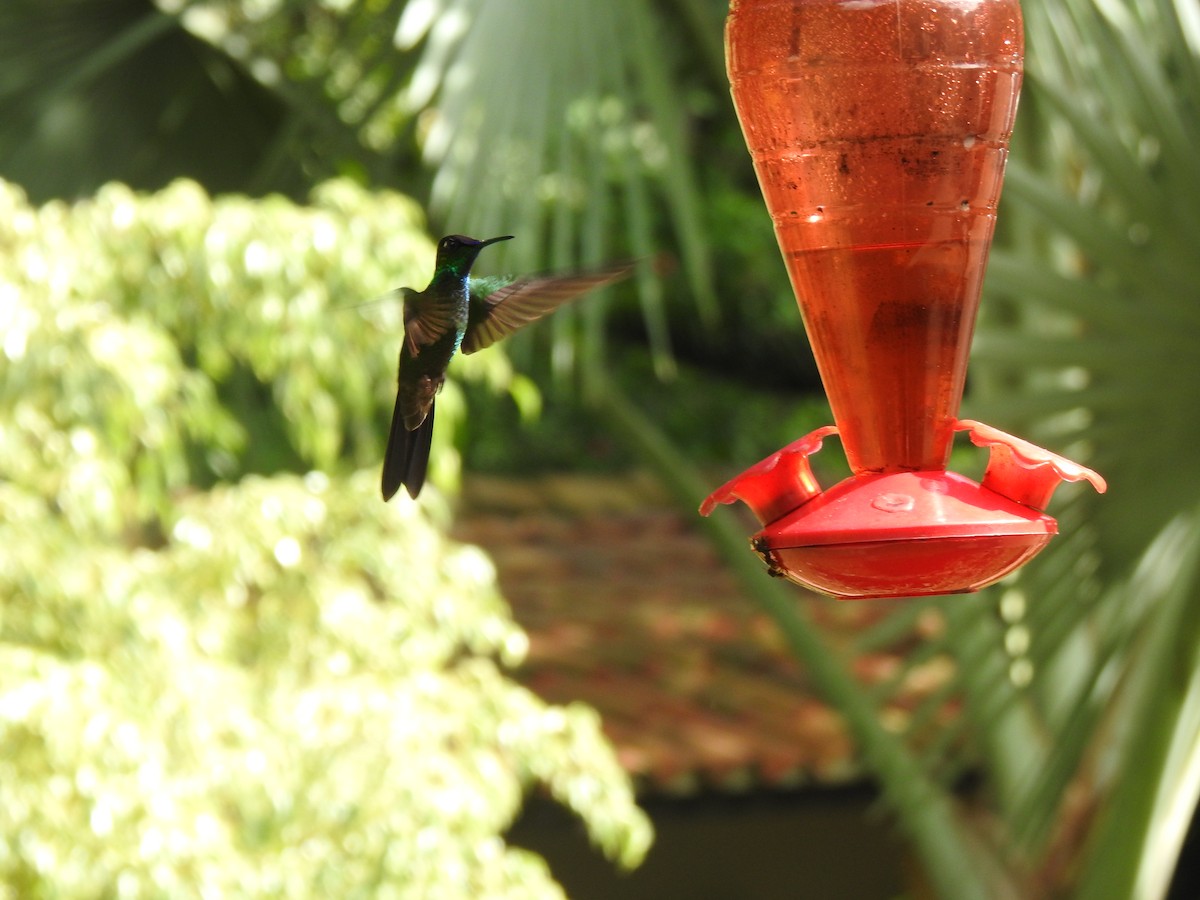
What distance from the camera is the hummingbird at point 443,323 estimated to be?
216 cm

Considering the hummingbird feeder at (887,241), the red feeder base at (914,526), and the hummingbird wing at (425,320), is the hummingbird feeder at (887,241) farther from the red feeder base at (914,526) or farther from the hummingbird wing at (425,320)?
the hummingbird wing at (425,320)

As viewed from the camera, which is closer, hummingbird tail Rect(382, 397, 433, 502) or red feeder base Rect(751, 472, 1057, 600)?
red feeder base Rect(751, 472, 1057, 600)

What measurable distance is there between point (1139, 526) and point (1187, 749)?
A: 2.90 ft

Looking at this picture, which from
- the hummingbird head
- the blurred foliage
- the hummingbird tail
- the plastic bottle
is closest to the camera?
the plastic bottle

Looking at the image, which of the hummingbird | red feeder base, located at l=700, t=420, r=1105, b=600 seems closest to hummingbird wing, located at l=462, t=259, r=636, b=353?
the hummingbird

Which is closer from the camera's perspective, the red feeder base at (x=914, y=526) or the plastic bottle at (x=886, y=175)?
the red feeder base at (x=914, y=526)

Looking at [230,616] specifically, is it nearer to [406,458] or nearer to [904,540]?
[406,458]

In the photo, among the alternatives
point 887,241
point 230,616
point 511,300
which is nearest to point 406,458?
point 511,300

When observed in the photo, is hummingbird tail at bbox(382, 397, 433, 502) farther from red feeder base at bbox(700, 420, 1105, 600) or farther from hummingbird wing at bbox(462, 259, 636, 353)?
red feeder base at bbox(700, 420, 1105, 600)

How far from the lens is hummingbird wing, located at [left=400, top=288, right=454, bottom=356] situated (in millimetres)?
2301

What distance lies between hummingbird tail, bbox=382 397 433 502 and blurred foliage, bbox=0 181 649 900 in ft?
3.45

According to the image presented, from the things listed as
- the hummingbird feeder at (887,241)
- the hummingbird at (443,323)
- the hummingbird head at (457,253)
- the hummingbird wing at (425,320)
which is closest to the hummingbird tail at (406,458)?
the hummingbird at (443,323)

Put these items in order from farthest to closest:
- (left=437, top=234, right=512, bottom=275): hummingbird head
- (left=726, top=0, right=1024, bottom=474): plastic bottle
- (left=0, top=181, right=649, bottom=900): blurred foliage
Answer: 1. (left=0, top=181, right=649, bottom=900): blurred foliage
2. (left=437, top=234, right=512, bottom=275): hummingbird head
3. (left=726, top=0, right=1024, bottom=474): plastic bottle

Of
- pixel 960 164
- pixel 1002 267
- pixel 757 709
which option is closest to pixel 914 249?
pixel 960 164
